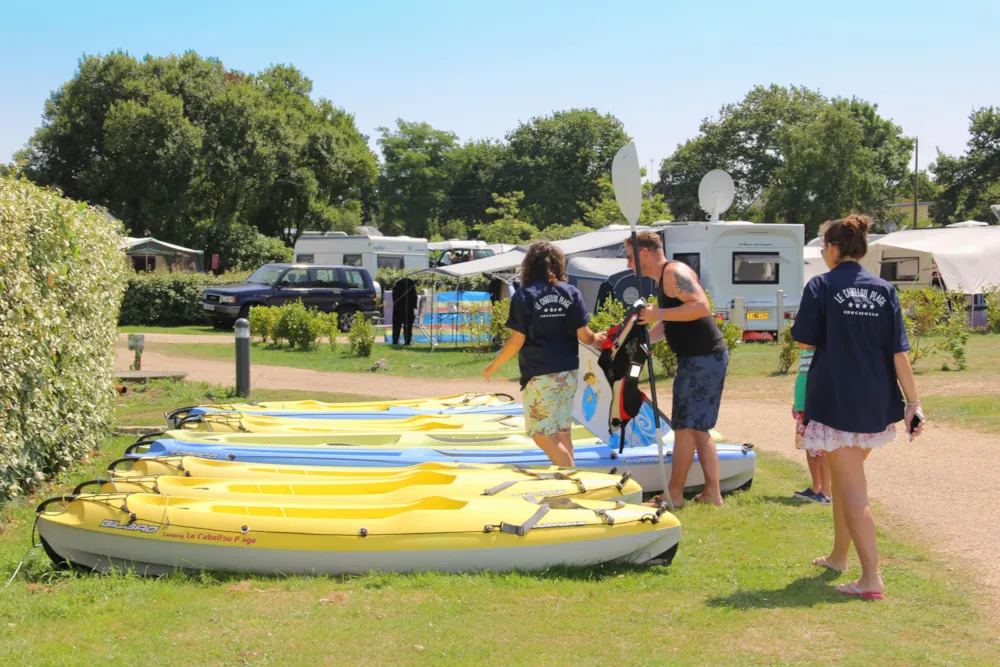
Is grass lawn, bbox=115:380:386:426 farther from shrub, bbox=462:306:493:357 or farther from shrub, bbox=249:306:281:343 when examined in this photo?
shrub, bbox=249:306:281:343

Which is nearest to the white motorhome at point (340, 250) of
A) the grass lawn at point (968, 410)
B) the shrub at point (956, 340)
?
the shrub at point (956, 340)

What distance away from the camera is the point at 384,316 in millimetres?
24422

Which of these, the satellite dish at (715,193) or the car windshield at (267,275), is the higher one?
the satellite dish at (715,193)

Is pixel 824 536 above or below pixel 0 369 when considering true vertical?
below

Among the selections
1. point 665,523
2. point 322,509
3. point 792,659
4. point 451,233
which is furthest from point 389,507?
point 451,233

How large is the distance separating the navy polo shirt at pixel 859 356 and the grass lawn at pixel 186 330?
63.3ft

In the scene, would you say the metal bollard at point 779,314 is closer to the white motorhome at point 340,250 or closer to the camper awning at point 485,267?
the camper awning at point 485,267

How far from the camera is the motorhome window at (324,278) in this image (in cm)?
2347

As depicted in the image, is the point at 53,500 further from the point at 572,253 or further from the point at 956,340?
the point at 572,253

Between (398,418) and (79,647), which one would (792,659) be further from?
(398,418)

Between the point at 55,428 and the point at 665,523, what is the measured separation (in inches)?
178

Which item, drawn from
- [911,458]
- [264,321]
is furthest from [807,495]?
[264,321]

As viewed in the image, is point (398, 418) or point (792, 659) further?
point (398, 418)

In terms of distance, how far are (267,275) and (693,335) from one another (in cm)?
1932
